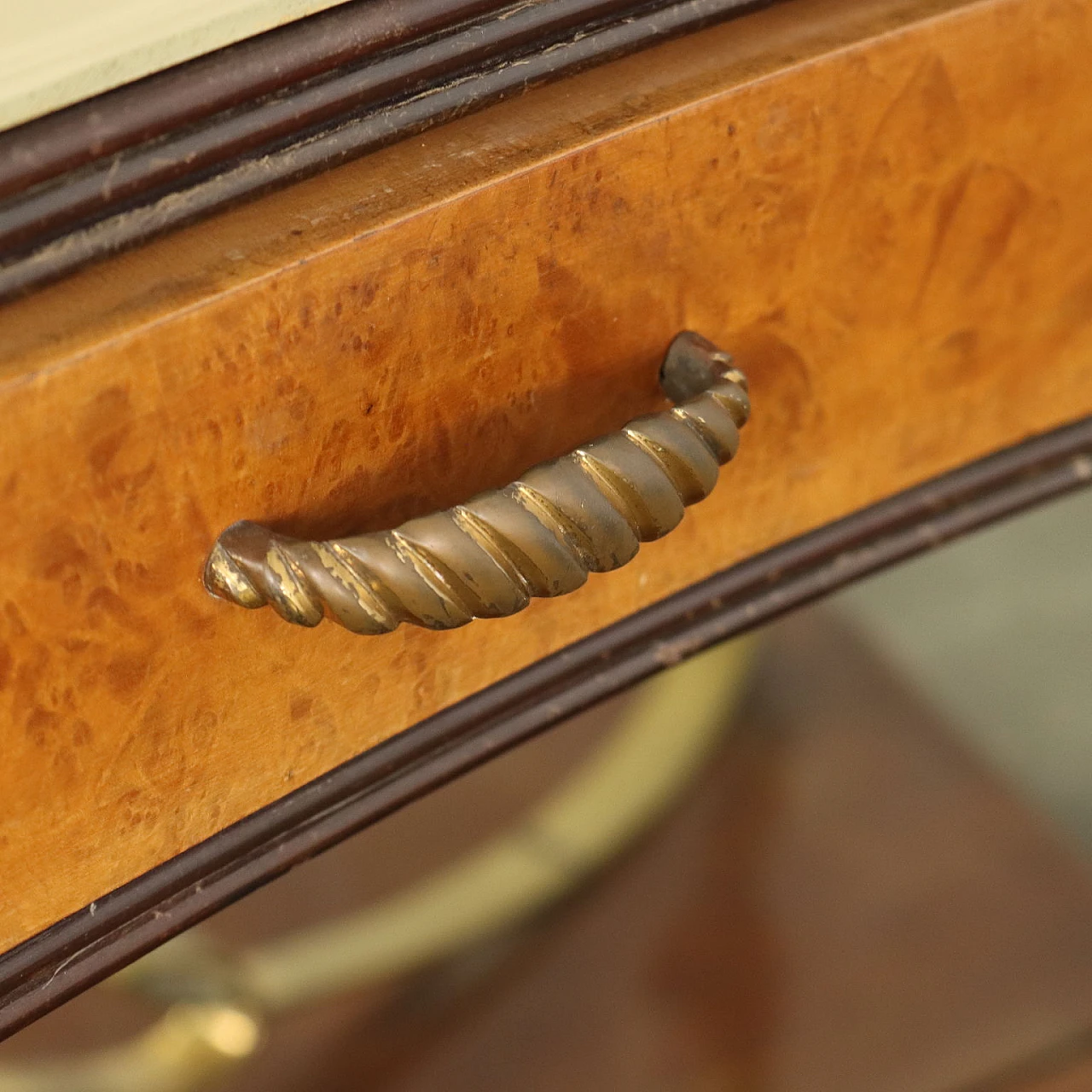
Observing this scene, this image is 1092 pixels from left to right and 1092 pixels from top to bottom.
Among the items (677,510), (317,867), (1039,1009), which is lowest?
(1039,1009)

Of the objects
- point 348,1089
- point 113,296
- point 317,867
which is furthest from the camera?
point 317,867

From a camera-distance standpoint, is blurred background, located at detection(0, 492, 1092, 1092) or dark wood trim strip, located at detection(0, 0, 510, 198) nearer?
dark wood trim strip, located at detection(0, 0, 510, 198)

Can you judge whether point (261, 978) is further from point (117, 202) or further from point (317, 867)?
point (117, 202)

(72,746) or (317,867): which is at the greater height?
(317,867)

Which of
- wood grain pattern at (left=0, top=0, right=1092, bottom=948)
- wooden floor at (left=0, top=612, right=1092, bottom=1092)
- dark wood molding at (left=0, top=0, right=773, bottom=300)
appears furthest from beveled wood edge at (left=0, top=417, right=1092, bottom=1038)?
wooden floor at (left=0, top=612, right=1092, bottom=1092)

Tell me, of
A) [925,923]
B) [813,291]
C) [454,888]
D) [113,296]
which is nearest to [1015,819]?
[925,923]

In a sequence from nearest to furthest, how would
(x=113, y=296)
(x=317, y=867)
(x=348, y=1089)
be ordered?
(x=113, y=296), (x=348, y=1089), (x=317, y=867)

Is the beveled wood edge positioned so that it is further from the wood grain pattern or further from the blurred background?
the blurred background
